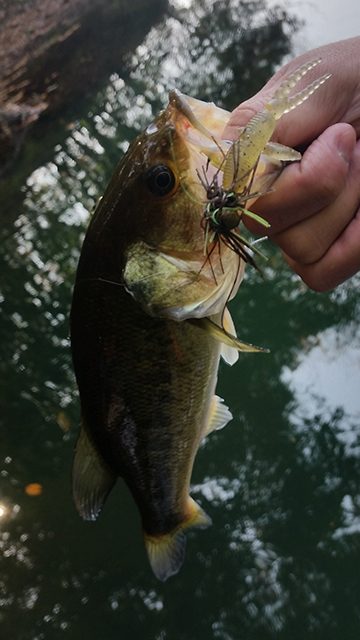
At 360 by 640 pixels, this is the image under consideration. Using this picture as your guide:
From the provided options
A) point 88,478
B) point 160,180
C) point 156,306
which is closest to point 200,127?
point 160,180

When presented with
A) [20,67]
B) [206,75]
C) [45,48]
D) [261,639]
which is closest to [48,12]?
[45,48]

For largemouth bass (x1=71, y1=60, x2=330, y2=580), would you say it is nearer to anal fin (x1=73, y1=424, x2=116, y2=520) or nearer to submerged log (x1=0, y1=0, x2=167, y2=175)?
anal fin (x1=73, y1=424, x2=116, y2=520)

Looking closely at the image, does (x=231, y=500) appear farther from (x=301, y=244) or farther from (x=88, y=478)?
(x=301, y=244)

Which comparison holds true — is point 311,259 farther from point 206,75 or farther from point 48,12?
point 48,12

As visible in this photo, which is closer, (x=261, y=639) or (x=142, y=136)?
(x=142, y=136)

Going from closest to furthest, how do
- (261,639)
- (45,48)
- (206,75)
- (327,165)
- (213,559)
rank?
(327,165) < (261,639) < (213,559) < (206,75) < (45,48)

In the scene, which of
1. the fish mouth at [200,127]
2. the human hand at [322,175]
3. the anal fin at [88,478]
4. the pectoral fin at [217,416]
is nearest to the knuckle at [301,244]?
the human hand at [322,175]

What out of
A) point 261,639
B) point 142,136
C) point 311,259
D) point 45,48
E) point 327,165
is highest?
point 142,136

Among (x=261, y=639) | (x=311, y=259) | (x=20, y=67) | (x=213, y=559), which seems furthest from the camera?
(x=20, y=67)
